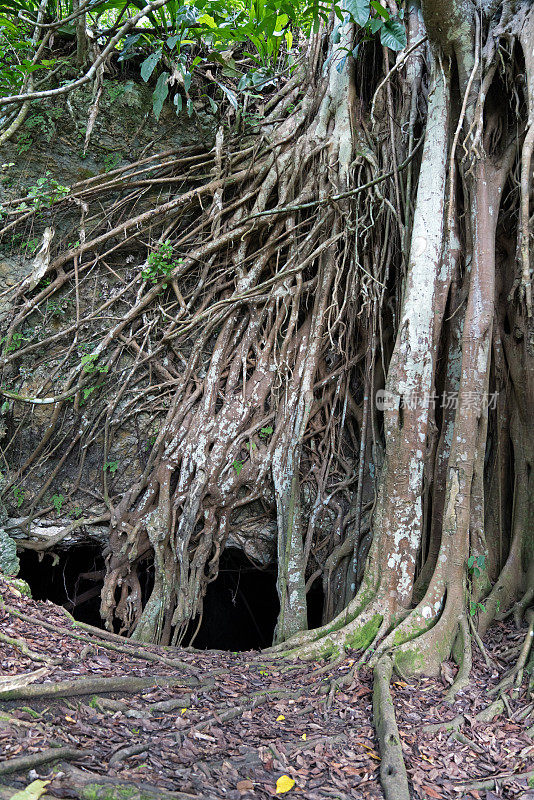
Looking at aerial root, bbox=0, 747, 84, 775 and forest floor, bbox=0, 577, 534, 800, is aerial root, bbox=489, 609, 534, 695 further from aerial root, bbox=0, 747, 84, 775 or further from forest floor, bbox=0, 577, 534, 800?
aerial root, bbox=0, 747, 84, 775

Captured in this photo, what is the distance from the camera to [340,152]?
4512mm

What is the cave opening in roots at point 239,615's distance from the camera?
18.8 ft

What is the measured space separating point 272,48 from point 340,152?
148cm

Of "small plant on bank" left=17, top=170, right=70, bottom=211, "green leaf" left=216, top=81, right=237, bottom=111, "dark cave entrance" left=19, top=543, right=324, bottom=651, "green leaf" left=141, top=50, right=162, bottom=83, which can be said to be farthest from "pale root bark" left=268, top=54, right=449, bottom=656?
"small plant on bank" left=17, top=170, right=70, bottom=211

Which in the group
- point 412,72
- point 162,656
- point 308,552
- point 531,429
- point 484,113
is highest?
point 412,72

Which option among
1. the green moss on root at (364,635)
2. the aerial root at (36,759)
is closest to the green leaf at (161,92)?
the green moss on root at (364,635)

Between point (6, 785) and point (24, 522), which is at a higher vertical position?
point (24, 522)

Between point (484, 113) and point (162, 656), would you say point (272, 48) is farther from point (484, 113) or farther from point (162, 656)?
point (162, 656)

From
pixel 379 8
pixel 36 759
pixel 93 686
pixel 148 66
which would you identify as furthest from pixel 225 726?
pixel 148 66

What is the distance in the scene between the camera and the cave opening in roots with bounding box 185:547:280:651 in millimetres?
5730

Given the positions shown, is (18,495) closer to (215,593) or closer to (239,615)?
(215,593)

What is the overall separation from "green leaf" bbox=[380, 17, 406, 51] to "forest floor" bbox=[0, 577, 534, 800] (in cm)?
395

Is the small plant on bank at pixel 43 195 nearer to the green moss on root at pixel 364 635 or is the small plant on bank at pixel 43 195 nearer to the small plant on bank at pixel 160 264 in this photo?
the small plant on bank at pixel 160 264

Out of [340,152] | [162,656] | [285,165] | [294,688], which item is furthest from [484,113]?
[162,656]
